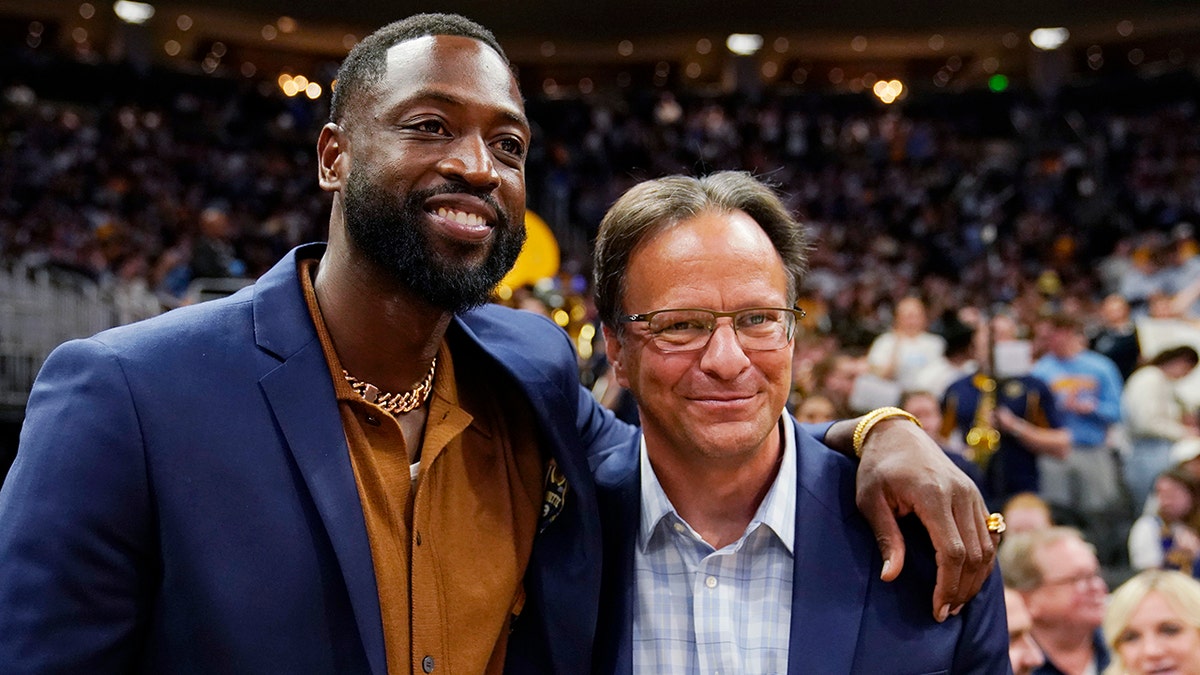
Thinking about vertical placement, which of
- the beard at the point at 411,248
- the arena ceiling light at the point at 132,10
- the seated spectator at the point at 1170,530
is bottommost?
the seated spectator at the point at 1170,530

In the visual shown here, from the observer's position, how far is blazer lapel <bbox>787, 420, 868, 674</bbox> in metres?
1.85

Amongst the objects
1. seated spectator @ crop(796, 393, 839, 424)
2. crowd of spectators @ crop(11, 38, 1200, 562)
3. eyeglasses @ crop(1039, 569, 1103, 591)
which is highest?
crowd of spectators @ crop(11, 38, 1200, 562)

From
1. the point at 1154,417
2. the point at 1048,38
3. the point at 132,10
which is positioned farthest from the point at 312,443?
the point at 1048,38

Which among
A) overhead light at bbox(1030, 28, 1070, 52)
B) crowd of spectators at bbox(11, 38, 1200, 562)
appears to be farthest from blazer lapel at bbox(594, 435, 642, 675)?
overhead light at bbox(1030, 28, 1070, 52)

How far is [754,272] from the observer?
200 centimetres

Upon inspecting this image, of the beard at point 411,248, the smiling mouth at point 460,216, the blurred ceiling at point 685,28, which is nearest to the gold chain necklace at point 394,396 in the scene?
the beard at point 411,248

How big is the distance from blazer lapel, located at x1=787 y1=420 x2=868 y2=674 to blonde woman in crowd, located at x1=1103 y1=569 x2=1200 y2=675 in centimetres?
200

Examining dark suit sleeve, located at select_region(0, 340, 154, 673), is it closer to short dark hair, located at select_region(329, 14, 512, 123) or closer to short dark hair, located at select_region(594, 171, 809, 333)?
short dark hair, located at select_region(329, 14, 512, 123)

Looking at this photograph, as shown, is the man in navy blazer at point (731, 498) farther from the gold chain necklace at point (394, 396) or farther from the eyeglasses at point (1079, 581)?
the eyeglasses at point (1079, 581)

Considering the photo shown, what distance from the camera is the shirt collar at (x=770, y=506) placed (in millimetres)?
1986

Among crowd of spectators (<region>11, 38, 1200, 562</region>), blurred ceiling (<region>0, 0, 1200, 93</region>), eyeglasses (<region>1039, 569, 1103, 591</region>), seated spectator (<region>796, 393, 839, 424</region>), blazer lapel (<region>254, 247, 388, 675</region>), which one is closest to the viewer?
blazer lapel (<region>254, 247, 388, 675</region>)

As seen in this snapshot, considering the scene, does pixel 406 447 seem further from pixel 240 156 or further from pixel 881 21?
pixel 881 21

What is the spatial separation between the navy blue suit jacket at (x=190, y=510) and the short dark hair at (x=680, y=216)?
59cm

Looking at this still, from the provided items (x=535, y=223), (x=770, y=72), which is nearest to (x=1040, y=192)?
(x=770, y=72)
